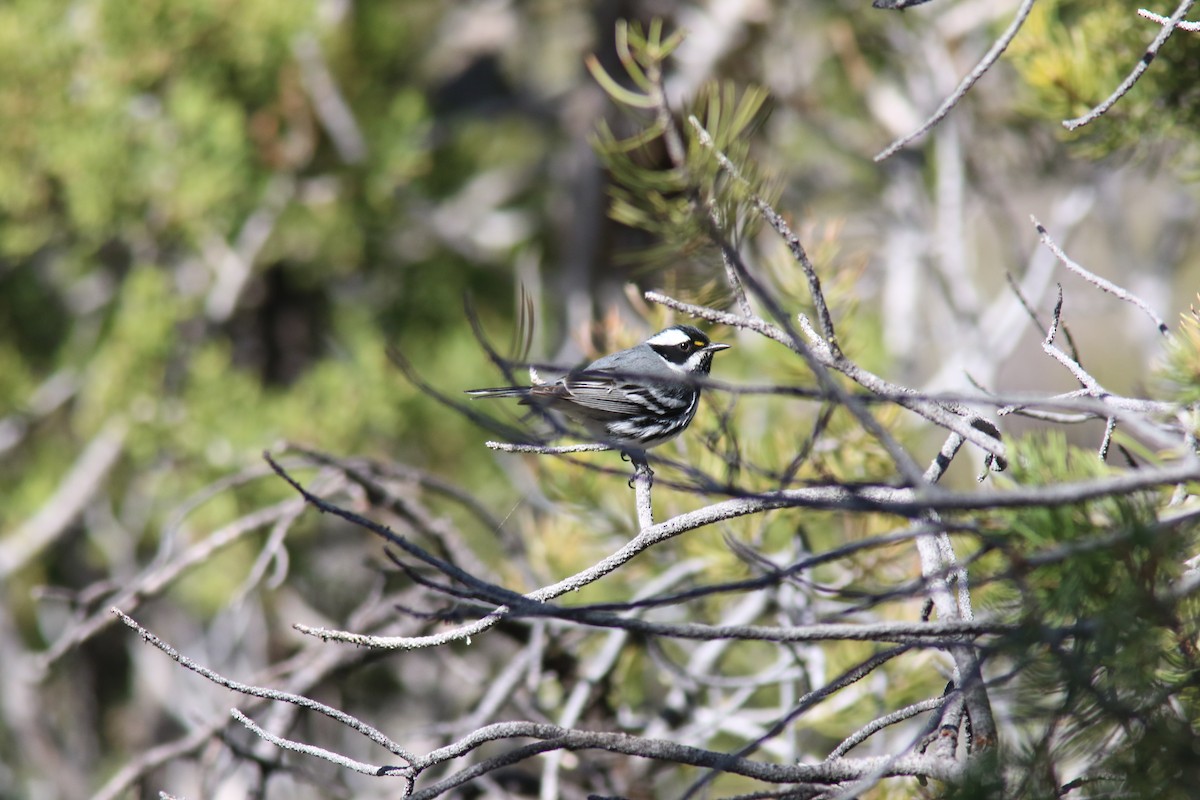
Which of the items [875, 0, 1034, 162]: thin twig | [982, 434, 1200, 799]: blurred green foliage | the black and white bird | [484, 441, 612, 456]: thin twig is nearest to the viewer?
[982, 434, 1200, 799]: blurred green foliage

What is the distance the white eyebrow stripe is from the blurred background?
0.09m

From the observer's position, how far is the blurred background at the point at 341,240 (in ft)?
9.94

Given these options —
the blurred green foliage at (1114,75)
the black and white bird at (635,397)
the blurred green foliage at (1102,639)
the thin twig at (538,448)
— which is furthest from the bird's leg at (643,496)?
the blurred green foliage at (1114,75)

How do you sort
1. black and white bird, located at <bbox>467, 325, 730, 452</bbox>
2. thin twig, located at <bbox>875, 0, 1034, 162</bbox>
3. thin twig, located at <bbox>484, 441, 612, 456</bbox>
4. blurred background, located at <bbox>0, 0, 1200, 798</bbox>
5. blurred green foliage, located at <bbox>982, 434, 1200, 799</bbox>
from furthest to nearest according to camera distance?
1. blurred background, located at <bbox>0, 0, 1200, 798</bbox>
2. black and white bird, located at <bbox>467, 325, 730, 452</bbox>
3. thin twig, located at <bbox>484, 441, 612, 456</bbox>
4. thin twig, located at <bbox>875, 0, 1034, 162</bbox>
5. blurred green foliage, located at <bbox>982, 434, 1200, 799</bbox>

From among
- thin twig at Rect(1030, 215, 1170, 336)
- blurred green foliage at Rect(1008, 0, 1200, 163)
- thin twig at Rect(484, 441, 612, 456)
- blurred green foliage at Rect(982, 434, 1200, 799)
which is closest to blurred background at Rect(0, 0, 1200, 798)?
blurred green foliage at Rect(1008, 0, 1200, 163)

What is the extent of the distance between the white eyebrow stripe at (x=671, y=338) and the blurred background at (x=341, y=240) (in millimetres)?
93

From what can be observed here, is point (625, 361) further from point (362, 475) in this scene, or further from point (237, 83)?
point (237, 83)

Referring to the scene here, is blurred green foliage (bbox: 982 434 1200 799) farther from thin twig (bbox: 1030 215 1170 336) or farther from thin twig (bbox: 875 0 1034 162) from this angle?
thin twig (bbox: 875 0 1034 162)

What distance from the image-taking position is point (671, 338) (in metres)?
2.49

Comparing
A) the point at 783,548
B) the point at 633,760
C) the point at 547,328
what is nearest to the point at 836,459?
the point at 783,548

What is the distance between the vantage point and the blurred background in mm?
3029

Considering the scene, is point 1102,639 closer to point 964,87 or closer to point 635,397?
point 964,87

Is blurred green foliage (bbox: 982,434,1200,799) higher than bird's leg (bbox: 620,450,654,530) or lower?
higher

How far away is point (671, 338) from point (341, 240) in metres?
1.63
